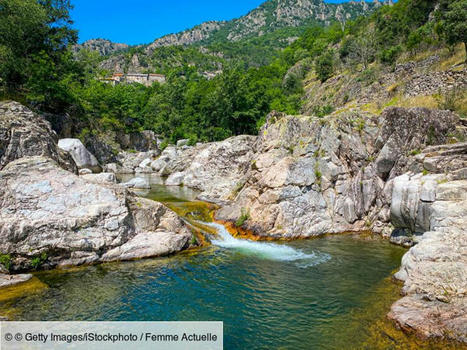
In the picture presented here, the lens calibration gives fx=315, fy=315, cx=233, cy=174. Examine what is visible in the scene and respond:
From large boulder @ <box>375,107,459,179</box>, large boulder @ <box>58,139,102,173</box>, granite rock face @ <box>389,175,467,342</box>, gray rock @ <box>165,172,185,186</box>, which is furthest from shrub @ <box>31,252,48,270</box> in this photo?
gray rock @ <box>165,172,185,186</box>

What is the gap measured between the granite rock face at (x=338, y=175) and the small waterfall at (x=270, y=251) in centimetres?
137

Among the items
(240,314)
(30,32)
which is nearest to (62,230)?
(240,314)

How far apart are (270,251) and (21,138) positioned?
54.6 feet

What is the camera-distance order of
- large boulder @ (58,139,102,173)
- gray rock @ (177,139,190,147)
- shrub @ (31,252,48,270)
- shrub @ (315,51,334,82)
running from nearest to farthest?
shrub @ (31,252,48,270) < large boulder @ (58,139,102,173) < gray rock @ (177,139,190,147) < shrub @ (315,51,334,82)

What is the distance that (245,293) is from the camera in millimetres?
12148

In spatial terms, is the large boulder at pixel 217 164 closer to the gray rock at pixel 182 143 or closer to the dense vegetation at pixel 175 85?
the dense vegetation at pixel 175 85

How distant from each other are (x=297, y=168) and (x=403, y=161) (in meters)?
6.36

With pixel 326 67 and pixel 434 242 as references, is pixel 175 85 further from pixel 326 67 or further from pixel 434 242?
pixel 434 242

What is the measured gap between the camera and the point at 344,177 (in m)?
21.4

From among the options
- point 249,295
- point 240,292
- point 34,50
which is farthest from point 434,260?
point 34,50

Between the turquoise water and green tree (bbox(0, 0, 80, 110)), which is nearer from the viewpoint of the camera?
the turquoise water

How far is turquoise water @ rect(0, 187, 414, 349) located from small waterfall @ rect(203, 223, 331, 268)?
0.10 m

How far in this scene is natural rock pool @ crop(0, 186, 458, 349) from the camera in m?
9.49

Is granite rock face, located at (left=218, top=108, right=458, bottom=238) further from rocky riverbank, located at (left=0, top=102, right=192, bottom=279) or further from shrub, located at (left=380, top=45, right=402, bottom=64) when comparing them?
shrub, located at (left=380, top=45, right=402, bottom=64)
